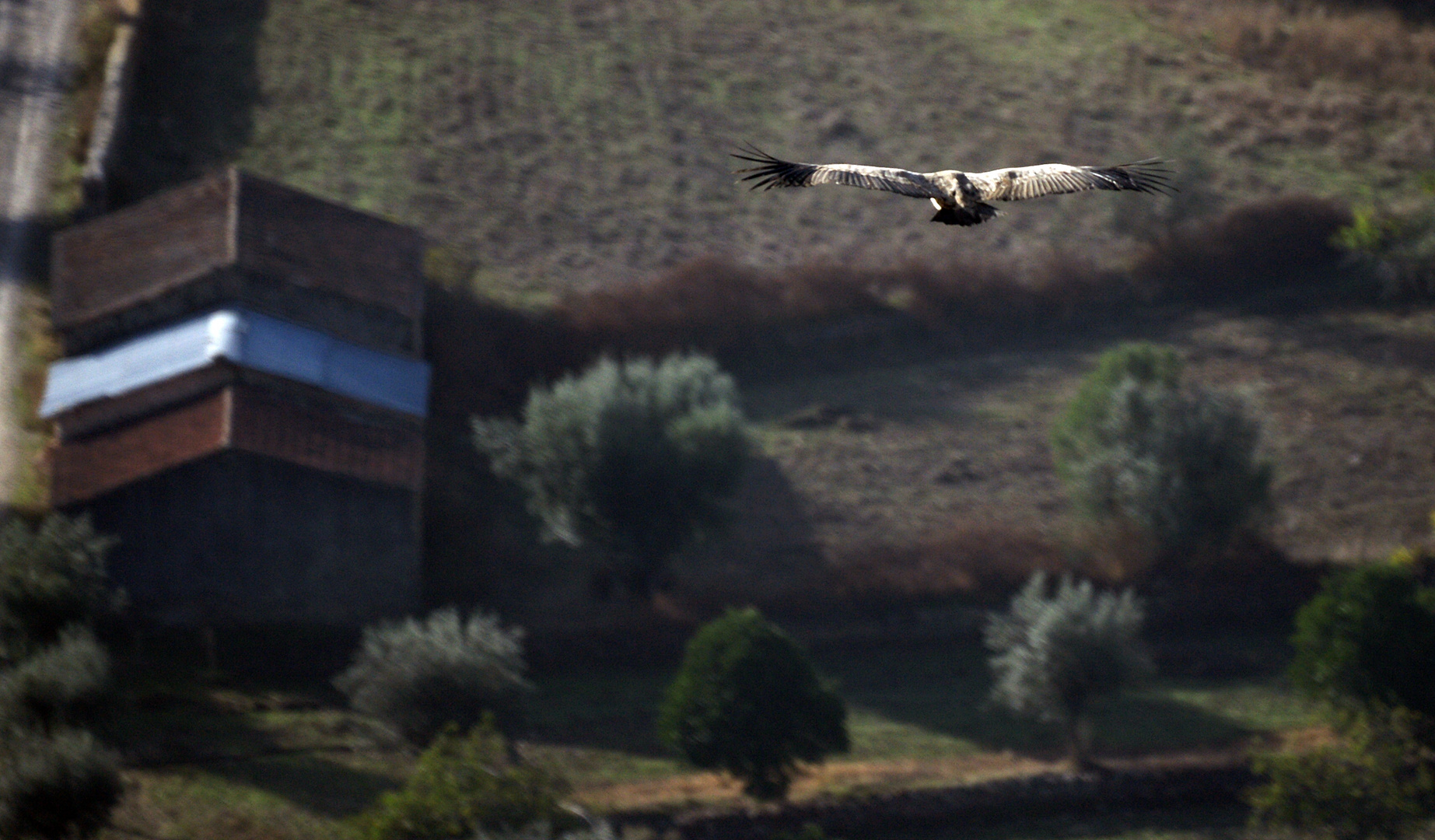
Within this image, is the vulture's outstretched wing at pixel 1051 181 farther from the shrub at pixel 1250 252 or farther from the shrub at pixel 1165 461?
the shrub at pixel 1250 252

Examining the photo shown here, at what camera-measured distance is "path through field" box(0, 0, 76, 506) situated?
139 feet

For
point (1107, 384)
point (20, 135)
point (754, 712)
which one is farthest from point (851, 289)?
point (20, 135)

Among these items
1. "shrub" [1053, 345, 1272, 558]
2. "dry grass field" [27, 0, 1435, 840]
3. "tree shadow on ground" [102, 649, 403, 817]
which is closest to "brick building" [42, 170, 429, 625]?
"tree shadow on ground" [102, 649, 403, 817]

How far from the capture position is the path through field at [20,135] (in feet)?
139

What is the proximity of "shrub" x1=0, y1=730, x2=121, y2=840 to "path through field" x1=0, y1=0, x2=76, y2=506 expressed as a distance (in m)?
10.3

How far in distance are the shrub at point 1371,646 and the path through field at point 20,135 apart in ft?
89.8

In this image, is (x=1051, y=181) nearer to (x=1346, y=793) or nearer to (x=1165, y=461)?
(x=1346, y=793)

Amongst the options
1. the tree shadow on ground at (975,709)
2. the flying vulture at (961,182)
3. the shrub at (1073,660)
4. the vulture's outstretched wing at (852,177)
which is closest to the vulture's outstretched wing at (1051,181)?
the flying vulture at (961,182)

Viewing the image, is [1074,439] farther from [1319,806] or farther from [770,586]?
[1319,806]

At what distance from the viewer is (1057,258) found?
5416 cm

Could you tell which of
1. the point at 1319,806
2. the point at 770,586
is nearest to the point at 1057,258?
the point at 770,586

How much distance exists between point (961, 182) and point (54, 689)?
1853 centimetres

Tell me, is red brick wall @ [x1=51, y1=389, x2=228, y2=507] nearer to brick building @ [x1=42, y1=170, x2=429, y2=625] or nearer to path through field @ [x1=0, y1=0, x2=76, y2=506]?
brick building @ [x1=42, y1=170, x2=429, y2=625]

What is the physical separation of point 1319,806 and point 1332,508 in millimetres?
13345
